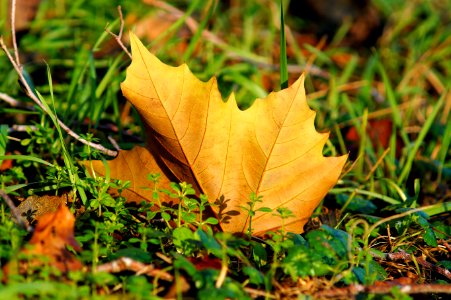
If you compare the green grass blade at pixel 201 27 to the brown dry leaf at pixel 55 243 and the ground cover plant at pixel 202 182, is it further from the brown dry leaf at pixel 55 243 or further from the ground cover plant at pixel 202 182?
the brown dry leaf at pixel 55 243

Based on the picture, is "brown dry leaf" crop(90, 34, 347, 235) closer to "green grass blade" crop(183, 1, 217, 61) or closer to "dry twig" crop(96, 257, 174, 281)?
"dry twig" crop(96, 257, 174, 281)

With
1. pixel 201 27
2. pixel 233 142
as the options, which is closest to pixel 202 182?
pixel 233 142

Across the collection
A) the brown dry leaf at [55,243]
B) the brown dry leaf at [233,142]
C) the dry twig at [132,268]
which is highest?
the brown dry leaf at [233,142]

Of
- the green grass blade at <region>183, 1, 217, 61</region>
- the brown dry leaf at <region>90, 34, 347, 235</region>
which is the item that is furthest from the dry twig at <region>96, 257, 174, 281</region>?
the green grass blade at <region>183, 1, 217, 61</region>

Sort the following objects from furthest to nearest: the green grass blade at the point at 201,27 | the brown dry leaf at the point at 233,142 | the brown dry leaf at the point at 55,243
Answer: the green grass blade at the point at 201,27, the brown dry leaf at the point at 233,142, the brown dry leaf at the point at 55,243

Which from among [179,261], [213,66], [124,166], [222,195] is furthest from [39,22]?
[179,261]

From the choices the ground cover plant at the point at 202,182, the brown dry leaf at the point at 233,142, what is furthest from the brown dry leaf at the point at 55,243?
the brown dry leaf at the point at 233,142
